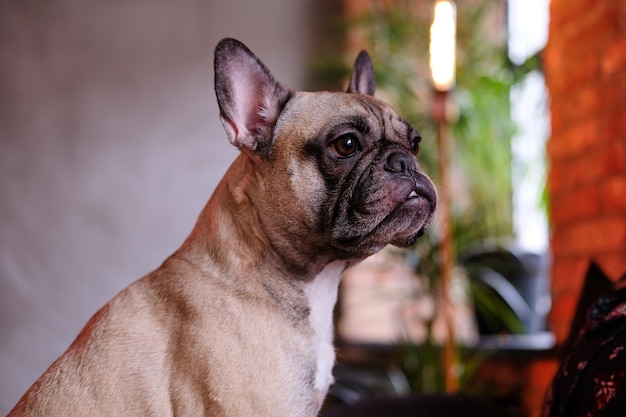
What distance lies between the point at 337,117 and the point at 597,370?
2.34ft

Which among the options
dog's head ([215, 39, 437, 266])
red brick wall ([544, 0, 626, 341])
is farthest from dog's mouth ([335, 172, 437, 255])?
red brick wall ([544, 0, 626, 341])

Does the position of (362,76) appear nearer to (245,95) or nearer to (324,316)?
(245,95)

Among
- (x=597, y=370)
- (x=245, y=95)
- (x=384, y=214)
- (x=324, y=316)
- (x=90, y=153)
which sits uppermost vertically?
(x=90, y=153)

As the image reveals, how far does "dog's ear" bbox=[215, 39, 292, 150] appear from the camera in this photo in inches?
56.5

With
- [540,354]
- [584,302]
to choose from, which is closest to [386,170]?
[584,302]

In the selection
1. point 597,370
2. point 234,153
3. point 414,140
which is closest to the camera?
point 597,370

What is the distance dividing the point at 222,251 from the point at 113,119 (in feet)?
5.22

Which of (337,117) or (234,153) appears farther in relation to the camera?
(234,153)

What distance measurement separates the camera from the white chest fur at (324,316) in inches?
54.3

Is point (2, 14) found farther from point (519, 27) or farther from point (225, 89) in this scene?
point (519, 27)

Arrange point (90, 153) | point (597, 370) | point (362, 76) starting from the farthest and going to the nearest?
point (90, 153) → point (362, 76) → point (597, 370)

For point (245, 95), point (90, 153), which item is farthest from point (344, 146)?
point (90, 153)

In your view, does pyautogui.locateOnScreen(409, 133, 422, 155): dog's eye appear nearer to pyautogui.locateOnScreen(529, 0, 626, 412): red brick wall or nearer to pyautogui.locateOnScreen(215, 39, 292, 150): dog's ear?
pyautogui.locateOnScreen(215, 39, 292, 150): dog's ear

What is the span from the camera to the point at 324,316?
4.76ft
